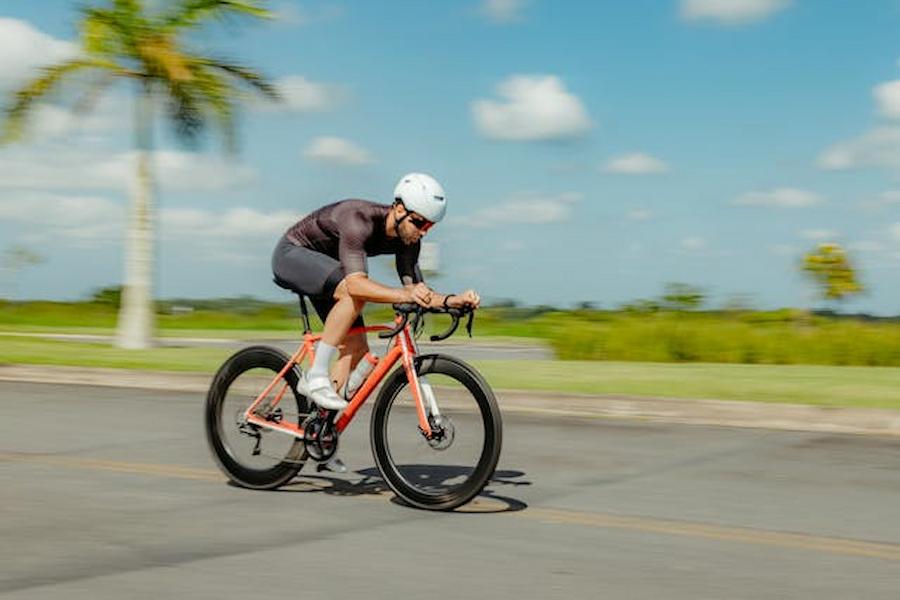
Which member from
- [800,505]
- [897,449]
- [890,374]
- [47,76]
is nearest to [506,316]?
[47,76]

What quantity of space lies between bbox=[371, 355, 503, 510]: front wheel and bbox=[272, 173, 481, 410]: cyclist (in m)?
0.33

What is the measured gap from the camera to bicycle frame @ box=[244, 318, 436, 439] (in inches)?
284

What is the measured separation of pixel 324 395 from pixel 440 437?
73 centimetres

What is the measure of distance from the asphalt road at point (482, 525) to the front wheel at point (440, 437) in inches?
6.1

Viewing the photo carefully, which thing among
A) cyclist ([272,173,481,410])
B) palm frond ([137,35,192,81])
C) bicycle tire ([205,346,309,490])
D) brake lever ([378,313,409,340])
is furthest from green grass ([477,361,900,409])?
palm frond ([137,35,192,81])

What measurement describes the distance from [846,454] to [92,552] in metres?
6.13

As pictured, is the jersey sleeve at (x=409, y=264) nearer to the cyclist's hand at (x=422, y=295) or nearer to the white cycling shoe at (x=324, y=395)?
the cyclist's hand at (x=422, y=295)

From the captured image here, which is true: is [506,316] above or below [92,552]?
above

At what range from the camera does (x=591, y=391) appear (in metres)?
14.5

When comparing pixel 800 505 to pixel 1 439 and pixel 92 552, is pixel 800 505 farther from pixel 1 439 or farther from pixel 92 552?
pixel 1 439

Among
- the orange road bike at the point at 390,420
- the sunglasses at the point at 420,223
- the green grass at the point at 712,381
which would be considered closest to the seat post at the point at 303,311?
the orange road bike at the point at 390,420

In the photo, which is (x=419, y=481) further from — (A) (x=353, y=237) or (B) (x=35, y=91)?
(B) (x=35, y=91)

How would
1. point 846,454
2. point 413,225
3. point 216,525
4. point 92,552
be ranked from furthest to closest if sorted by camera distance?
point 846,454
point 413,225
point 216,525
point 92,552

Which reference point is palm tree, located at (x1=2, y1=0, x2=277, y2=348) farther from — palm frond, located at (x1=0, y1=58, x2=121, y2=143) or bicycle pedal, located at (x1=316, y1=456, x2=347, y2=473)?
bicycle pedal, located at (x1=316, y1=456, x2=347, y2=473)
